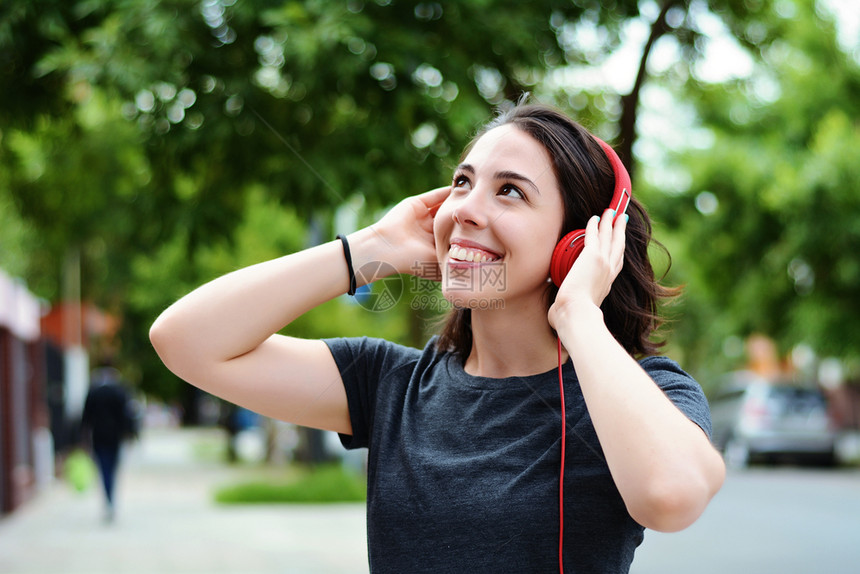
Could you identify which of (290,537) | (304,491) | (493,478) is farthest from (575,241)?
(304,491)

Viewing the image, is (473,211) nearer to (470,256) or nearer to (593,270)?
(470,256)

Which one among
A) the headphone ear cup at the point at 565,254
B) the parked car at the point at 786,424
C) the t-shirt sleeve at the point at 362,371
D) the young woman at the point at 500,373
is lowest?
the parked car at the point at 786,424

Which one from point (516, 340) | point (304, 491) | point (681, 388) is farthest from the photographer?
point (304, 491)

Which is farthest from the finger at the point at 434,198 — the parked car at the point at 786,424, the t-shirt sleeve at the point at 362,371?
the parked car at the point at 786,424

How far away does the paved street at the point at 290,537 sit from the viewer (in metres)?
7.56

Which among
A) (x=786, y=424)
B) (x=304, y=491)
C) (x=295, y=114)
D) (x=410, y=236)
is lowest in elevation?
(x=786, y=424)

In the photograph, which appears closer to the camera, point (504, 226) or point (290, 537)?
point (504, 226)

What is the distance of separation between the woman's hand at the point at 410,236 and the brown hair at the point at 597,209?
185mm

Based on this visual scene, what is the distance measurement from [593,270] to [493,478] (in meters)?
0.44

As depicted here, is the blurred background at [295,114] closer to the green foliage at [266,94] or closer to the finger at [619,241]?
the green foliage at [266,94]

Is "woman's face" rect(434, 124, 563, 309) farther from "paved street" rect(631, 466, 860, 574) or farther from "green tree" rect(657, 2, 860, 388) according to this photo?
"green tree" rect(657, 2, 860, 388)

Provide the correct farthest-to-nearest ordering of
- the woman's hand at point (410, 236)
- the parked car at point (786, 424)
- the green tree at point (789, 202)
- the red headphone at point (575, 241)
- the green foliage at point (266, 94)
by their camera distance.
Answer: the parked car at point (786, 424)
the green tree at point (789, 202)
the green foliage at point (266, 94)
the woman's hand at point (410, 236)
the red headphone at point (575, 241)

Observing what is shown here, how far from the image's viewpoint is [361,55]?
3975 millimetres

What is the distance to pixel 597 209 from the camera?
1923mm
